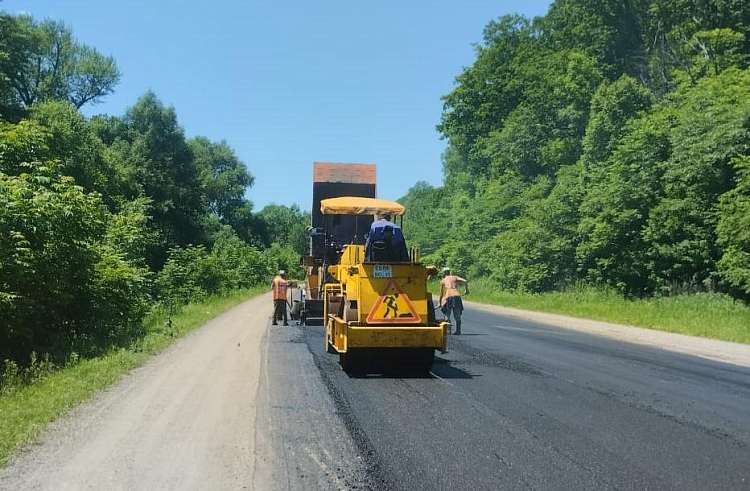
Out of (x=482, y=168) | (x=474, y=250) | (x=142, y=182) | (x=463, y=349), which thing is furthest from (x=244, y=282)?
(x=463, y=349)

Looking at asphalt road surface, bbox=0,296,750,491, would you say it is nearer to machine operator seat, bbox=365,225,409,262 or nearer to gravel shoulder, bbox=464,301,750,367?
machine operator seat, bbox=365,225,409,262

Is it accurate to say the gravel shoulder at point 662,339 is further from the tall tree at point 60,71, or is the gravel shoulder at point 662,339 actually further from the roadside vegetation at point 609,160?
the tall tree at point 60,71

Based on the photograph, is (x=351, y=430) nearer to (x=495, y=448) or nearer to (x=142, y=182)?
(x=495, y=448)

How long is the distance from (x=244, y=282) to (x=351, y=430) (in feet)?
145

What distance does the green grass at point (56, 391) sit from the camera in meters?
6.80

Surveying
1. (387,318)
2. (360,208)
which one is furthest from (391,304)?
(360,208)

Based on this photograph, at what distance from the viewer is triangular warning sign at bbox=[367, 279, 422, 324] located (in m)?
10.5

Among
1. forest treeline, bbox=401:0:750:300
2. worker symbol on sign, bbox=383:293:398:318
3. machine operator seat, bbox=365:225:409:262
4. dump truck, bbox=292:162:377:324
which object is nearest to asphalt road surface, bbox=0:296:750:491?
worker symbol on sign, bbox=383:293:398:318

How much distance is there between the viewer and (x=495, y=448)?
248 inches

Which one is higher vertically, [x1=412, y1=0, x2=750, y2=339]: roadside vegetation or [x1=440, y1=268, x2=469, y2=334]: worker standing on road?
[x1=412, y1=0, x2=750, y2=339]: roadside vegetation

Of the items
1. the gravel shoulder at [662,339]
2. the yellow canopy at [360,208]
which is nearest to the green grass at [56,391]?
the yellow canopy at [360,208]

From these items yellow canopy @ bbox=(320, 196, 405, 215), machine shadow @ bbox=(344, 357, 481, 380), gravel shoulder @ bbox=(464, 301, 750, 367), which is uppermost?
yellow canopy @ bbox=(320, 196, 405, 215)

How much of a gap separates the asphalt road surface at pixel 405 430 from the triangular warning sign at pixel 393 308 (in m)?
0.96

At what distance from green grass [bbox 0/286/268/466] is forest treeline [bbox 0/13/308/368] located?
2.99ft
